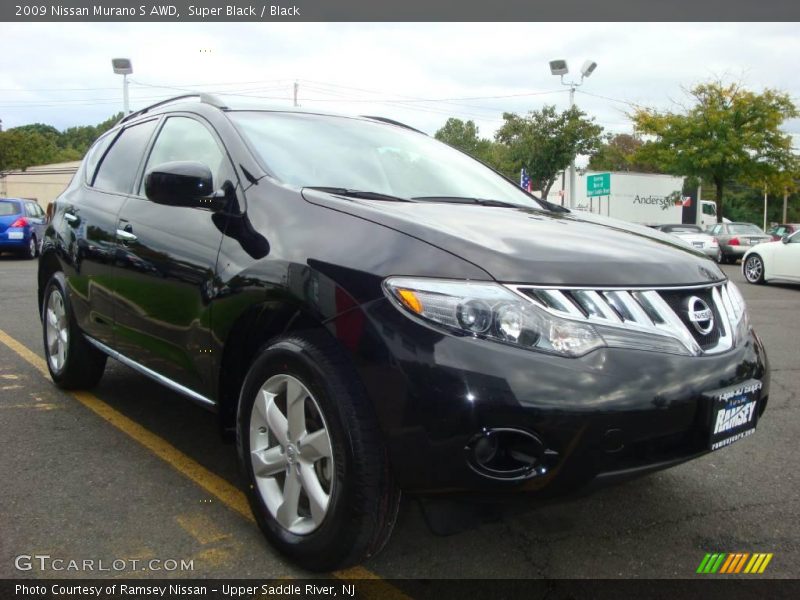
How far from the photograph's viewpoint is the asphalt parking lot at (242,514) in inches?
97.7

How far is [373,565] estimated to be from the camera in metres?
2.46

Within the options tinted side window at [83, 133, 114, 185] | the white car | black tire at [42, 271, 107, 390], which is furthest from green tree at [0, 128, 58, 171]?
black tire at [42, 271, 107, 390]

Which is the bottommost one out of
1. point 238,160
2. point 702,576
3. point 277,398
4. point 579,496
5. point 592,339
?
point 702,576

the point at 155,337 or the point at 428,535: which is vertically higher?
the point at 155,337

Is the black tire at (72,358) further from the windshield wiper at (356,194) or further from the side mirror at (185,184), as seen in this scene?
the windshield wiper at (356,194)

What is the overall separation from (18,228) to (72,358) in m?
14.2

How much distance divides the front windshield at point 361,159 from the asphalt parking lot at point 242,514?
1.35 m

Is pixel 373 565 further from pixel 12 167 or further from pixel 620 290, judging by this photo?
pixel 12 167

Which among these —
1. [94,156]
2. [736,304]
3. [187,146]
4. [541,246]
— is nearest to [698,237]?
[94,156]

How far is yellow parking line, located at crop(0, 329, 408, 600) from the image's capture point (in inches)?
94.2

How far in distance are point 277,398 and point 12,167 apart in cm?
6294

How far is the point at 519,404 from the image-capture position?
196cm

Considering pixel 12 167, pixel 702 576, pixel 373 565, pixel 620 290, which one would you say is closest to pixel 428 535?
pixel 373 565

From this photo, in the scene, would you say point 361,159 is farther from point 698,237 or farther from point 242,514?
point 698,237
